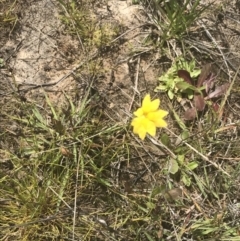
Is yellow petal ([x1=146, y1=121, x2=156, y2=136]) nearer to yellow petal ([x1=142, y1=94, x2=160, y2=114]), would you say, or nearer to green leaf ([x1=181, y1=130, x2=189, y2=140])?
yellow petal ([x1=142, y1=94, x2=160, y2=114])

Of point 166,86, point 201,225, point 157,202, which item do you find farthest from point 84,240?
point 166,86

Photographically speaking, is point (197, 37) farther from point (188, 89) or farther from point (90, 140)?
point (90, 140)

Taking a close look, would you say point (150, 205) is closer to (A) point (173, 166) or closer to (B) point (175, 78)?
(A) point (173, 166)

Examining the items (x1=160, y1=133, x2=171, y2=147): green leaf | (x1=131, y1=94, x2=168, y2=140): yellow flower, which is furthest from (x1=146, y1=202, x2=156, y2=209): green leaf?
(x1=131, y1=94, x2=168, y2=140): yellow flower

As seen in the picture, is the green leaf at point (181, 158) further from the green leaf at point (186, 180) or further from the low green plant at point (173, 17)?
the low green plant at point (173, 17)

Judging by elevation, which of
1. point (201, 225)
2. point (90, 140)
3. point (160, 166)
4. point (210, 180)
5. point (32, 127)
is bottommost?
point (201, 225)

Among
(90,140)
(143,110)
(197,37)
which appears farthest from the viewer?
(197,37)
